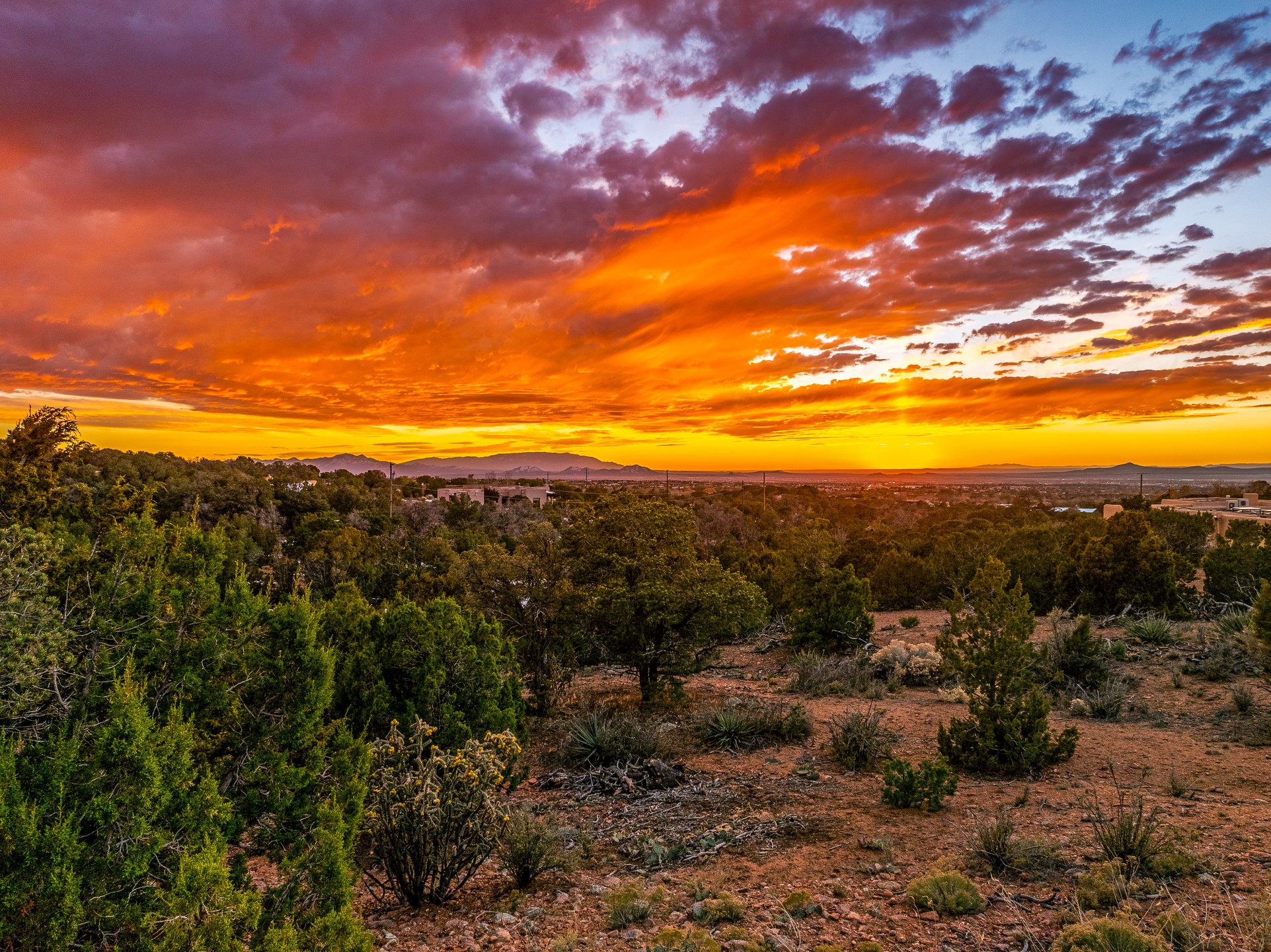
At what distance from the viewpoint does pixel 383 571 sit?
23.1 m

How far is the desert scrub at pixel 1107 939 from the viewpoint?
4.05 meters

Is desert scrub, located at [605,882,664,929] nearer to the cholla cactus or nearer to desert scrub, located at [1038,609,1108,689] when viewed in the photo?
the cholla cactus

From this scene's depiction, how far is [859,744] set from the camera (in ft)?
30.7

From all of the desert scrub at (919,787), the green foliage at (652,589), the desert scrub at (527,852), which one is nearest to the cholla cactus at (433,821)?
the desert scrub at (527,852)

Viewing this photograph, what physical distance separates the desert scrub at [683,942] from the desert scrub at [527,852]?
171 centimetres

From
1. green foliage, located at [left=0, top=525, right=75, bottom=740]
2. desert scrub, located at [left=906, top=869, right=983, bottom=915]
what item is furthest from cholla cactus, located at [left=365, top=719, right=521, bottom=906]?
desert scrub, located at [left=906, top=869, right=983, bottom=915]

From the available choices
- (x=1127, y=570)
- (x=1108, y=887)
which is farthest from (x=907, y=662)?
(x=1108, y=887)

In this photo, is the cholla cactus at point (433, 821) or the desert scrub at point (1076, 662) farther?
the desert scrub at point (1076, 662)

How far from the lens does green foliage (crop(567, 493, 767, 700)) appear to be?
12195 mm

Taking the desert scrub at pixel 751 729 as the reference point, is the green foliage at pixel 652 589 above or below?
above

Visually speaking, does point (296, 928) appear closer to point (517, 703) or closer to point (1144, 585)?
point (517, 703)

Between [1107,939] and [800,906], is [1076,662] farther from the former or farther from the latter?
[1107,939]

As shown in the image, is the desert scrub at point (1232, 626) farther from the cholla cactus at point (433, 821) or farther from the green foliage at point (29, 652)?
the green foliage at point (29, 652)

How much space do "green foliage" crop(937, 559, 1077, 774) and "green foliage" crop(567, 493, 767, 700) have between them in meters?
4.34
